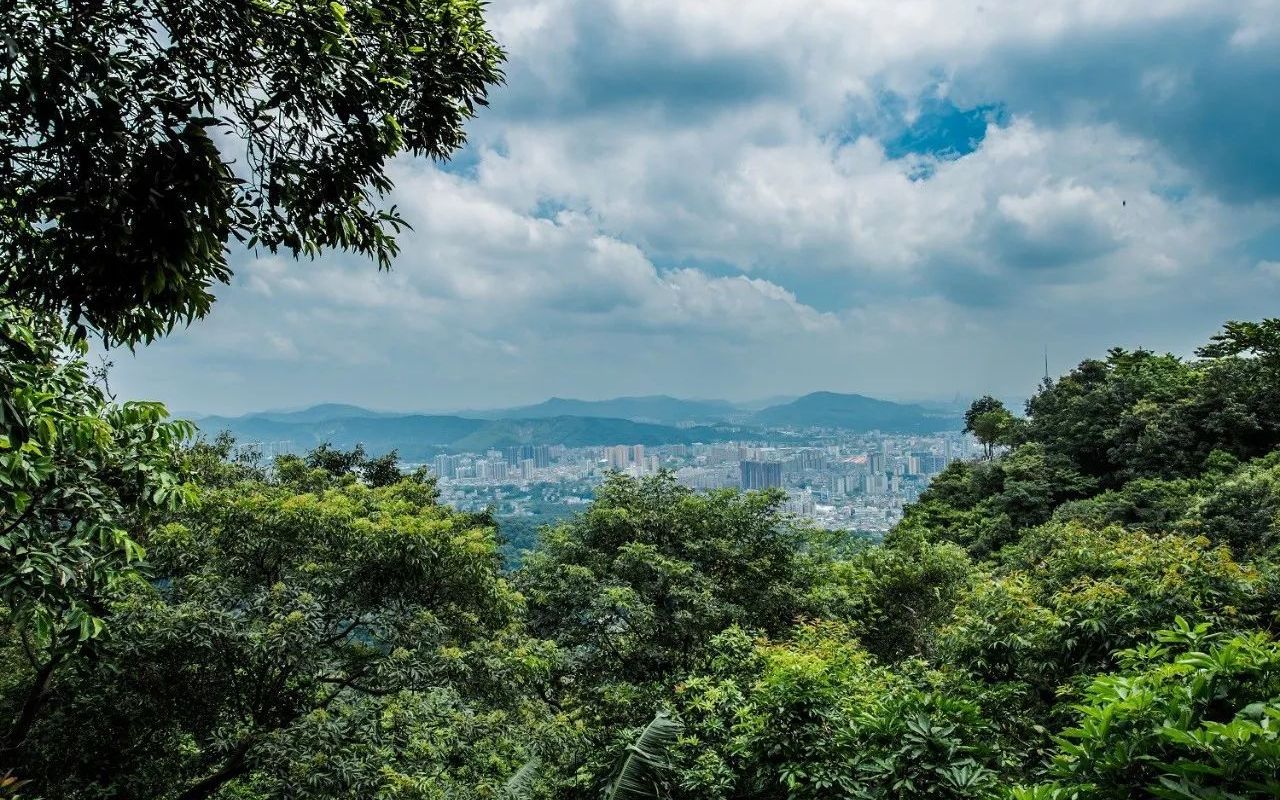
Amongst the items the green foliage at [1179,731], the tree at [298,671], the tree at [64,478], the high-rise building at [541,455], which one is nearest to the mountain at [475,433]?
the high-rise building at [541,455]

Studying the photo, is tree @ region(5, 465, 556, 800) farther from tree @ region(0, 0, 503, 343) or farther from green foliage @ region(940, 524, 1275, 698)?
green foliage @ region(940, 524, 1275, 698)

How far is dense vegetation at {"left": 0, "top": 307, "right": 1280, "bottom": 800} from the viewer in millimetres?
2615

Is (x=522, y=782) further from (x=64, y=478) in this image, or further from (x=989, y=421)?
(x=989, y=421)

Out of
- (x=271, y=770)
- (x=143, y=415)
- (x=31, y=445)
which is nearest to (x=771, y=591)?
(x=271, y=770)

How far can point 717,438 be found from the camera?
495 ft

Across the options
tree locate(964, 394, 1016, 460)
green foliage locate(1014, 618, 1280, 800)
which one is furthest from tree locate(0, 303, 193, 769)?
tree locate(964, 394, 1016, 460)

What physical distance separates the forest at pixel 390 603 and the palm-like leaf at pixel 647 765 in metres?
0.02

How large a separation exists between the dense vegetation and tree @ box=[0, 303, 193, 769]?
18 mm

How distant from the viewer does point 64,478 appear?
3.20m

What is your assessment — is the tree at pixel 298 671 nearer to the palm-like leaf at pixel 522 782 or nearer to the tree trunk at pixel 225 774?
the tree trunk at pixel 225 774

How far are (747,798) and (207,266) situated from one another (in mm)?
4951

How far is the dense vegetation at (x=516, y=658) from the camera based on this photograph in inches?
103

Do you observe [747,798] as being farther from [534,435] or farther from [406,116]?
[534,435]

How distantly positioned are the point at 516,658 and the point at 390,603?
1.41 m
